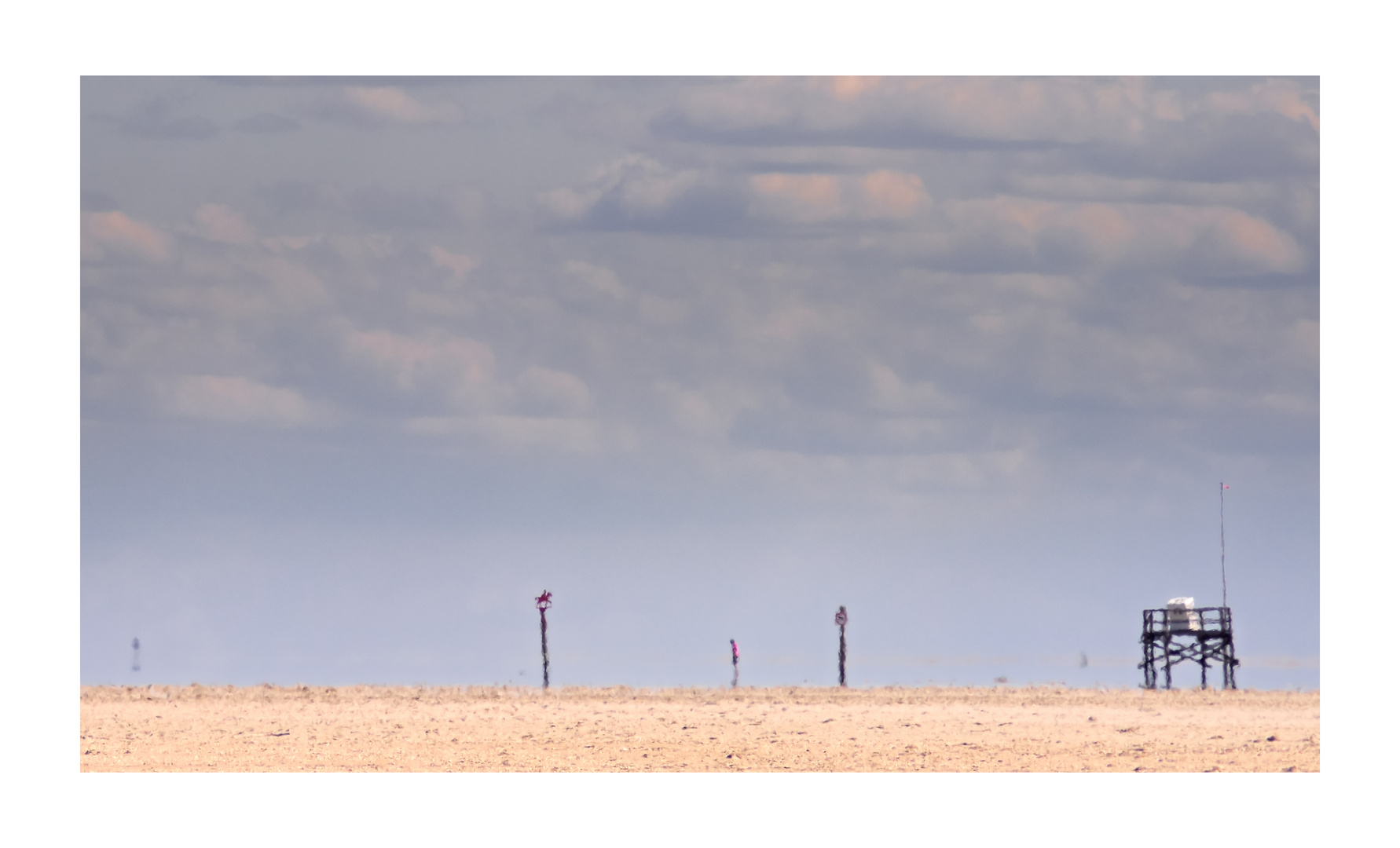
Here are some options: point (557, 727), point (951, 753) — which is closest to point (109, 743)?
point (557, 727)

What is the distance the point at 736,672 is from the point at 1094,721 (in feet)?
60.1

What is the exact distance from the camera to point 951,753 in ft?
137

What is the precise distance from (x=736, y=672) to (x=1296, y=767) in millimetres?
27028

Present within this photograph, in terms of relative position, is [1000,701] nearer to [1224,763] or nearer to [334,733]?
[1224,763]

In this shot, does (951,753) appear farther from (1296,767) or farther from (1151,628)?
(1151,628)

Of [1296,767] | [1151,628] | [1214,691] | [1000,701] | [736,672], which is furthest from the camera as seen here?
[1151,628]

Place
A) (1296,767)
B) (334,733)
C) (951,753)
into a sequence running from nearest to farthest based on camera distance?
(1296,767), (951,753), (334,733)

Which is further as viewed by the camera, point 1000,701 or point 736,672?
point 736,672

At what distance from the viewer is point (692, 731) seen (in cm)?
4547

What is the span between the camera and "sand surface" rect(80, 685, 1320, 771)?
40.5m

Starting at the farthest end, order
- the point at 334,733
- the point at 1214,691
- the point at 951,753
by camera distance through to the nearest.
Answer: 1. the point at 1214,691
2. the point at 334,733
3. the point at 951,753

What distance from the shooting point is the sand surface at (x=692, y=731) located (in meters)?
40.5

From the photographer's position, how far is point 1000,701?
5350cm

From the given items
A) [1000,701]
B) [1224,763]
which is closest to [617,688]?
[1000,701]
